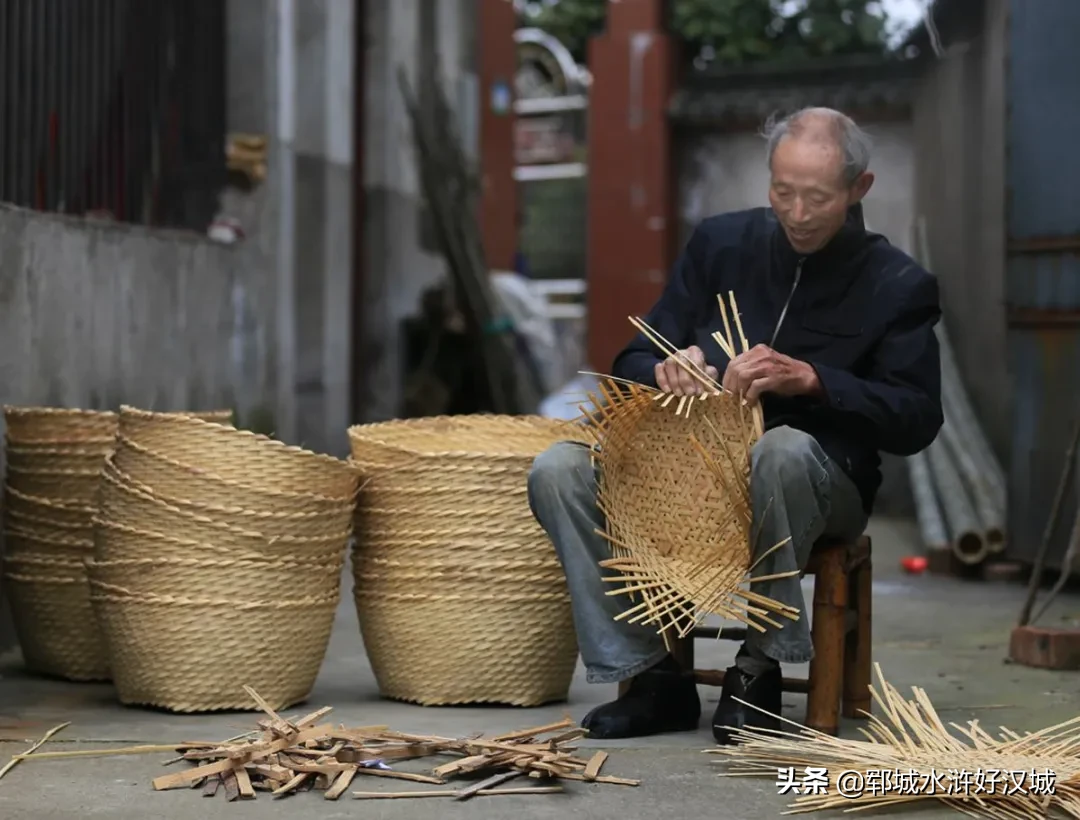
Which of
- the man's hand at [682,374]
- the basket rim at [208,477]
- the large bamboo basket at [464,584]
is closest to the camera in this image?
the man's hand at [682,374]

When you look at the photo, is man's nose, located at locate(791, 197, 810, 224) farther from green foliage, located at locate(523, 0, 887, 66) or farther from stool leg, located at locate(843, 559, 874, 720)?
green foliage, located at locate(523, 0, 887, 66)

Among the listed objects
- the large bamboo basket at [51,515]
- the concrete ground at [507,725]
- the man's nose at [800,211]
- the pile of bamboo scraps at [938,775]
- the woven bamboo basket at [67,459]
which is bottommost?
the concrete ground at [507,725]

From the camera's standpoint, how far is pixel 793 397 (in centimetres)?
300

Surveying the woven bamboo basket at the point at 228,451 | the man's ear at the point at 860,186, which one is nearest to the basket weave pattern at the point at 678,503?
the man's ear at the point at 860,186

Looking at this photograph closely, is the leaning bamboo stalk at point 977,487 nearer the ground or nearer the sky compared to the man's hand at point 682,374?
nearer the ground

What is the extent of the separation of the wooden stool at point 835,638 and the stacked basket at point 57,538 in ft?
4.53

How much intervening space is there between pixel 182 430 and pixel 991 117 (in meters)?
4.88

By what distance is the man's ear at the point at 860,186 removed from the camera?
304 centimetres

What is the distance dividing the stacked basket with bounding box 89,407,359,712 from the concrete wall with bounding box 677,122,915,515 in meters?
5.38

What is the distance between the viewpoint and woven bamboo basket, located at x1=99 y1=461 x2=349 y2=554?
3.12 meters

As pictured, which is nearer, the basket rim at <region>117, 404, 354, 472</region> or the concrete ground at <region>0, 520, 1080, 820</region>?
the concrete ground at <region>0, 520, 1080, 820</region>

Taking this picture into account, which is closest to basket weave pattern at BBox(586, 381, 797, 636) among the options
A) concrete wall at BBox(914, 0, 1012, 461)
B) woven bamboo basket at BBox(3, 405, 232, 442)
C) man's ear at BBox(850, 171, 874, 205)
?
man's ear at BBox(850, 171, 874, 205)

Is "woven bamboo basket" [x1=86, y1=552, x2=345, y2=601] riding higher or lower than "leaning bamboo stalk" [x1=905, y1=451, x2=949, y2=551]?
higher

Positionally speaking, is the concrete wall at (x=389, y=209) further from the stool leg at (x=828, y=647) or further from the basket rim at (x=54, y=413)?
the stool leg at (x=828, y=647)
